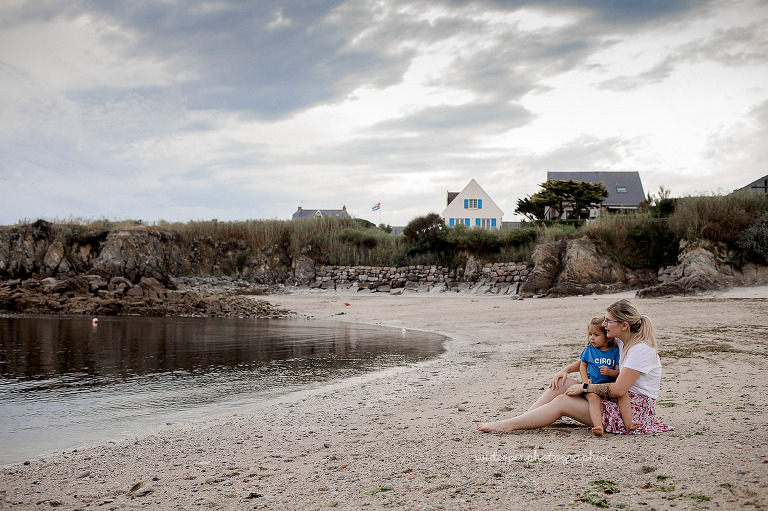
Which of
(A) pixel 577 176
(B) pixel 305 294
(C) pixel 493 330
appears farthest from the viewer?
(A) pixel 577 176

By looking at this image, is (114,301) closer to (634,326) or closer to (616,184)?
(634,326)

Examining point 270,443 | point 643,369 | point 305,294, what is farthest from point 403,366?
point 305,294

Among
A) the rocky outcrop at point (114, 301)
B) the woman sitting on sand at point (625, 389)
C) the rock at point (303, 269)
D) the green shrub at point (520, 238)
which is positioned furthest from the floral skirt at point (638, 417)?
the rock at point (303, 269)

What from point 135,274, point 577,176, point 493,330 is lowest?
point 493,330

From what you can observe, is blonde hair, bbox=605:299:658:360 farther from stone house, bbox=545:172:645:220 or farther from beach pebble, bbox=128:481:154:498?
stone house, bbox=545:172:645:220

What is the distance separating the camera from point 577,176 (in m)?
44.5

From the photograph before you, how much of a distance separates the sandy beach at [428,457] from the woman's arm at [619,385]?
0.35m

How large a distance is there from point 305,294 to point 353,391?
19.4 meters

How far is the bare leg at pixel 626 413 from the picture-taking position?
4219 mm

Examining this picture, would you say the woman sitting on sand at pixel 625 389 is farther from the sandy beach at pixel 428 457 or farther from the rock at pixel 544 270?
the rock at pixel 544 270

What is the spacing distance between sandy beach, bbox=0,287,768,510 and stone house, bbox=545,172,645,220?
3791 centimetres

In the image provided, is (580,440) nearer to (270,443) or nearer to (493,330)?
(270,443)

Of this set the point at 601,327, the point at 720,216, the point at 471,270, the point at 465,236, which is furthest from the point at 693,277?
the point at 601,327

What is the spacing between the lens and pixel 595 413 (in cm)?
428
